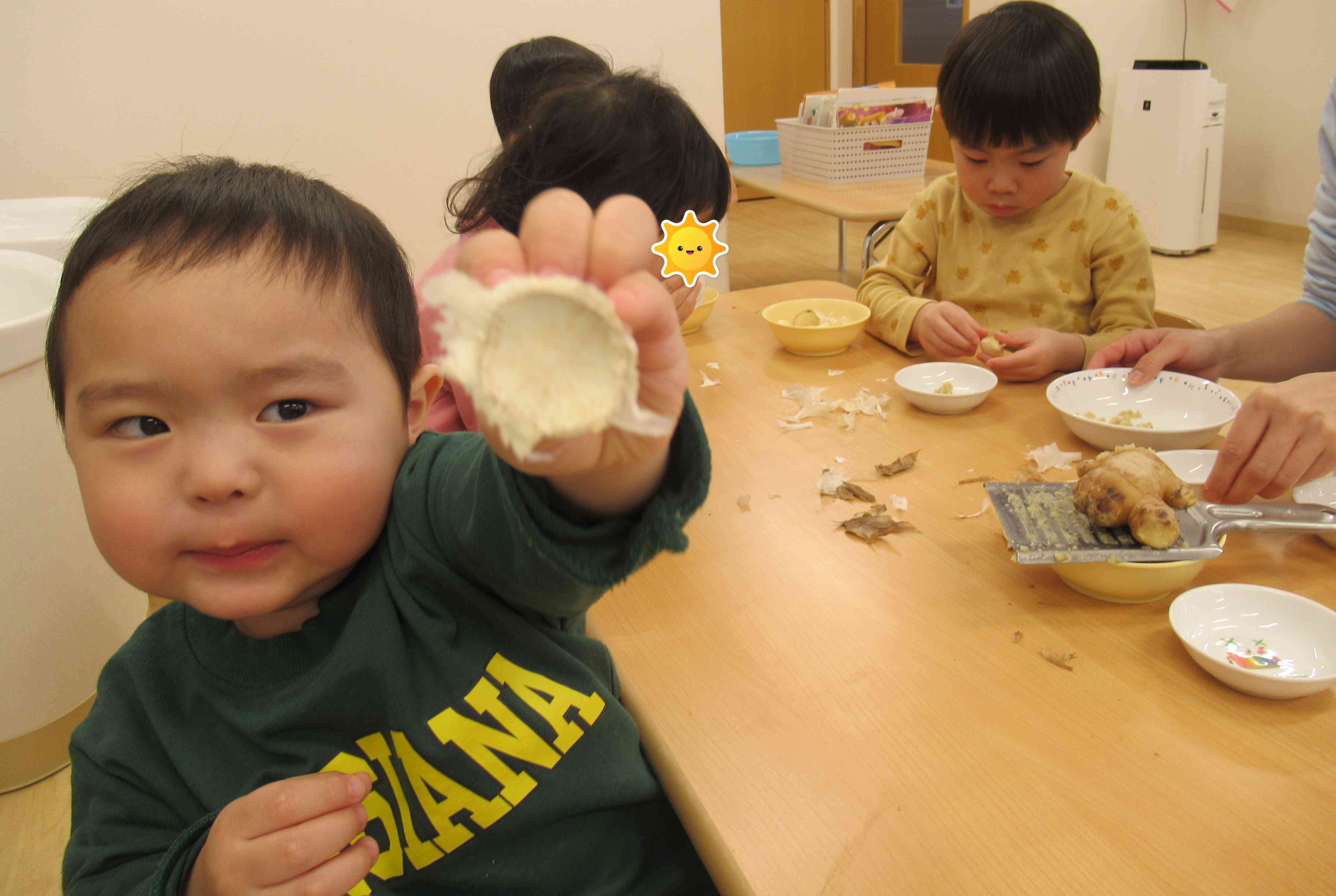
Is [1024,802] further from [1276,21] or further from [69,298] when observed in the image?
[1276,21]

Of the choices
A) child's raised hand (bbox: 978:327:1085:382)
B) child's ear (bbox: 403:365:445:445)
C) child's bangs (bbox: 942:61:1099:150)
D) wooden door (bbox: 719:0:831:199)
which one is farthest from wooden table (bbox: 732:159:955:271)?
wooden door (bbox: 719:0:831:199)

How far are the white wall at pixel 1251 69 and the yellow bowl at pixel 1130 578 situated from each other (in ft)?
14.3

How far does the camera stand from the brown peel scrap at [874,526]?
0.92 meters

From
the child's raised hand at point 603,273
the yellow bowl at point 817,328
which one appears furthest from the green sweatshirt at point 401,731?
the yellow bowl at point 817,328

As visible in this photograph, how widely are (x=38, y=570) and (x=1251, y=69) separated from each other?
5.85m

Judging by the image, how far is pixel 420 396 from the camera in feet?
2.44

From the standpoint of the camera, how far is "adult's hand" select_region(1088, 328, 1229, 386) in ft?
4.04

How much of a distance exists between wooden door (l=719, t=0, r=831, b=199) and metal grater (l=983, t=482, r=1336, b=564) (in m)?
5.70

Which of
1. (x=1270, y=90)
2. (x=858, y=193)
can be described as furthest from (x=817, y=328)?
(x=1270, y=90)

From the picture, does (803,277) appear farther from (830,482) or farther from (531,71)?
(830,482)

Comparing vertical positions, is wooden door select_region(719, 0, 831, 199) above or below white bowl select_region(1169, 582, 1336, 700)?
above

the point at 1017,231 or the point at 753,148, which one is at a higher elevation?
the point at 753,148

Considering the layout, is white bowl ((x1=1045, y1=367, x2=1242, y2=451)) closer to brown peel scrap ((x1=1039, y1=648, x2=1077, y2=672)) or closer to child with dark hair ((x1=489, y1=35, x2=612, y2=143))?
brown peel scrap ((x1=1039, y1=648, x2=1077, y2=672))

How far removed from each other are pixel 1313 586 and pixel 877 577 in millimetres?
407
